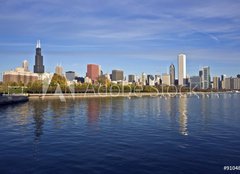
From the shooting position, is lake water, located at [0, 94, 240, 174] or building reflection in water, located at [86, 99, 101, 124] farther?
building reflection in water, located at [86, 99, 101, 124]

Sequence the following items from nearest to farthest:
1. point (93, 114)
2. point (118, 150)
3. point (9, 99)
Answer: point (118, 150) → point (93, 114) → point (9, 99)

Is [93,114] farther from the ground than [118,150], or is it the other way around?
[93,114]

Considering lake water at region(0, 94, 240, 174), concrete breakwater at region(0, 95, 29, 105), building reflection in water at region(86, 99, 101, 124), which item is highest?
concrete breakwater at region(0, 95, 29, 105)

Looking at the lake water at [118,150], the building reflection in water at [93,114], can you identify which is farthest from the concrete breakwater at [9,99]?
the lake water at [118,150]

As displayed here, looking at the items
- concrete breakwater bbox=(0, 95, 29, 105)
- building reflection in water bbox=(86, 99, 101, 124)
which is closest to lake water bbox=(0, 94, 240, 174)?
building reflection in water bbox=(86, 99, 101, 124)

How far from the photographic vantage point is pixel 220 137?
32000 mm

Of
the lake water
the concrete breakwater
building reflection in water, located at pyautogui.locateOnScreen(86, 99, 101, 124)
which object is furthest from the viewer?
the concrete breakwater

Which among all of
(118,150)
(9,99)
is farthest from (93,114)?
(9,99)

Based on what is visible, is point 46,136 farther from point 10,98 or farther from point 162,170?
point 10,98

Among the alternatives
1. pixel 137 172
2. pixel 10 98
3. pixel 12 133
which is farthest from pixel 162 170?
pixel 10 98

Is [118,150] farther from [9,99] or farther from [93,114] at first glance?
[9,99]

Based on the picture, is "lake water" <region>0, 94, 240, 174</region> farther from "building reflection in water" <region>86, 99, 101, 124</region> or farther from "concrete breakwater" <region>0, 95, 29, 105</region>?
"concrete breakwater" <region>0, 95, 29, 105</region>

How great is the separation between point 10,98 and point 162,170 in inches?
3502

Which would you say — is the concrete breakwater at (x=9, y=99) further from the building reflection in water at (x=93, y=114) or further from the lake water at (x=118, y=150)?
the lake water at (x=118, y=150)
